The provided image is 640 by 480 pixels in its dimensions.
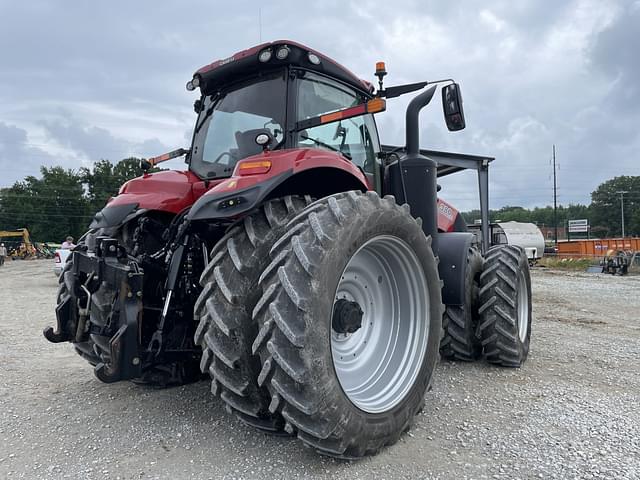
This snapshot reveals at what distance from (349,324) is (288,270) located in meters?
0.62

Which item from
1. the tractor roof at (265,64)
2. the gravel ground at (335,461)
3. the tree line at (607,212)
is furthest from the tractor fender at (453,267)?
the tree line at (607,212)

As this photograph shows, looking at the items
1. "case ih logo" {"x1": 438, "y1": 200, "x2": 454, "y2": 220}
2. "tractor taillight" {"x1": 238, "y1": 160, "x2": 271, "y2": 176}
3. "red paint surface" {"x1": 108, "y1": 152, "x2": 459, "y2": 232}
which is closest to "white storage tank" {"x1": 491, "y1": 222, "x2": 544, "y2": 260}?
"case ih logo" {"x1": 438, "y1": 200, "x2": 454, "y2": 220}

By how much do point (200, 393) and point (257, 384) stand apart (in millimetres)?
1379

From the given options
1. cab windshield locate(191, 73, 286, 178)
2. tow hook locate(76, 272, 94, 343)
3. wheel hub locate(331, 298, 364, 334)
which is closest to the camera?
wheel hub locate(331, 298, 364, 334)

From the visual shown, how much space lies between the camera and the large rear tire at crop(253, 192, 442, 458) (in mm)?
2176

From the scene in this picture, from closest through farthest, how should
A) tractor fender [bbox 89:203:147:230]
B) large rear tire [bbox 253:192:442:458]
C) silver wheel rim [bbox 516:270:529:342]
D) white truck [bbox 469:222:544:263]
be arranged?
large rear tire [bbox 253:192:442:458]
tractor fender [bbox 89:203:147:230]
silver wheel rim [bbox 516:270:529:342]
white truck [bbox 469:222:544:263]

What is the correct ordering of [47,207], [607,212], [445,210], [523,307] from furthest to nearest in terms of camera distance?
[607,212]
[47,207]
[445,210]
[523,307]

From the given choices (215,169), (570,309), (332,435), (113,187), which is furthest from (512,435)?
(113,187)

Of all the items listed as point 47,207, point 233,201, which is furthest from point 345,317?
point 47,207

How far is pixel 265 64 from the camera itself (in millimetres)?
3281

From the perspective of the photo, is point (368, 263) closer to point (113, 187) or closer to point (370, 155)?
point (370, 155)

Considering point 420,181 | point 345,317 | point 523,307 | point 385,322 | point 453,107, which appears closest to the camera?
point 345,317

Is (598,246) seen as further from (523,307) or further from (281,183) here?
(281,183)

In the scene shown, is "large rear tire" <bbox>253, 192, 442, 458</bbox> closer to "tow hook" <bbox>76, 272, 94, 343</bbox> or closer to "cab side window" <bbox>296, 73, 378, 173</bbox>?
"cab side window" <bbox>296, 73, 378, 173</bbox>
